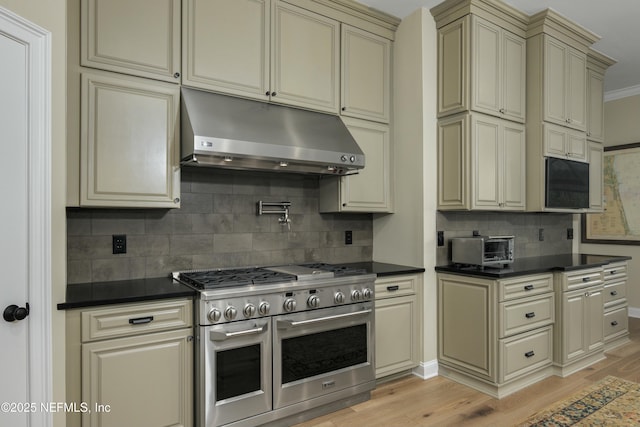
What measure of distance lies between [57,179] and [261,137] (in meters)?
1.12

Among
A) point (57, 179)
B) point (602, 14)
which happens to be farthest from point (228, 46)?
point (602, 14)

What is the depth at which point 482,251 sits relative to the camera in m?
3.14

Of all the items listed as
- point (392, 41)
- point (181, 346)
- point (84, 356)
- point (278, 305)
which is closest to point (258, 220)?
point (278, 305)

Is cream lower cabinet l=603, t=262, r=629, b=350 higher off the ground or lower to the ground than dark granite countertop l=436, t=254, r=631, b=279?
lower

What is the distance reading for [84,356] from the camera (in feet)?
6.42

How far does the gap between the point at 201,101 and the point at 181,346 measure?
4.75ft

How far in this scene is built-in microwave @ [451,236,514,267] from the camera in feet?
10.4

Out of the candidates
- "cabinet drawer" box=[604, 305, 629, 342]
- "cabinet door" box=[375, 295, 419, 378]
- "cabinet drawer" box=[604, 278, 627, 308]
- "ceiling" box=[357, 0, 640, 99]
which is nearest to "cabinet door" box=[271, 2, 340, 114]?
"ceiling" box=[357, 0, 640, 99]

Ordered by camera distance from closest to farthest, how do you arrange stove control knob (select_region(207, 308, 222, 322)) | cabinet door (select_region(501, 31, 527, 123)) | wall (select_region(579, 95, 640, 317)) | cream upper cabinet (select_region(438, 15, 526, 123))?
1. stove control knob (select_region(207, 308, 222, 322))
2. cream upper cabinet (select_region(438, 15, 526, 123))
3. cabinet door (select_region(501, 31, 527, 123))
4. wall (select_region(579, 95, 640, 317))

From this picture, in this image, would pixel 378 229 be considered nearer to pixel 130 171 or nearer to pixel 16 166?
pixel 130 171

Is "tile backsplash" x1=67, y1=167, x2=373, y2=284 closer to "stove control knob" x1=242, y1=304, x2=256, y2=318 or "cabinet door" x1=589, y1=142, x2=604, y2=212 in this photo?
"stove control knob" x1=242, y1=304, x2=256, y2=318

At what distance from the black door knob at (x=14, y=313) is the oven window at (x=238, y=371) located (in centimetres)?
92

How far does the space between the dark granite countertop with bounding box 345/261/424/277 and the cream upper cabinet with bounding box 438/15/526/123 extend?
1.31 m

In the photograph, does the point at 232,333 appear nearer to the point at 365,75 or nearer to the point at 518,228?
the point at 365,75
